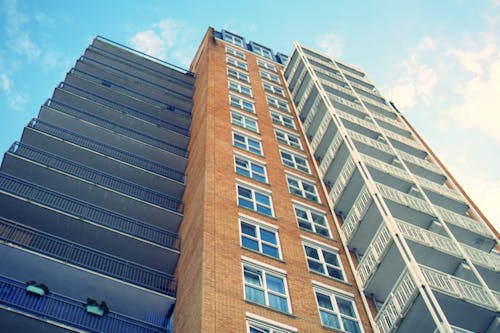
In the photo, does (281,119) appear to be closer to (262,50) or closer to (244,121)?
(244,121)

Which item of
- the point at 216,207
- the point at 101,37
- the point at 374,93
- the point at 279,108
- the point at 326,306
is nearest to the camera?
the point at 326,306

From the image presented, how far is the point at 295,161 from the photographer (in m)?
30.8

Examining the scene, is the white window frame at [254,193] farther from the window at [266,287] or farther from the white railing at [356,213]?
the window at [266,287]

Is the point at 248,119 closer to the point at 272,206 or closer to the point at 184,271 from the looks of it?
the point at 272,206

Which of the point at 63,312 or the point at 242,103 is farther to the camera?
the point at 242,103

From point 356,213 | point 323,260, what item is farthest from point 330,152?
point 323,260

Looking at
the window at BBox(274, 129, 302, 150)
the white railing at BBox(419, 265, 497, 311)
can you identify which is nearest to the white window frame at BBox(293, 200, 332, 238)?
the white railing at BBox(419, 265, 497, 311)

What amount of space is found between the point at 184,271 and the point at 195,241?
1276 mm

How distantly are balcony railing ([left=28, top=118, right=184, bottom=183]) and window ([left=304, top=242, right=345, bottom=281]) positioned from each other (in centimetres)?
949

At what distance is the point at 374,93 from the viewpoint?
133 feet

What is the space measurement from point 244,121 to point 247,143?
311cm

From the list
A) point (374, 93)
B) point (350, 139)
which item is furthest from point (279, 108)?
point (350, 139)

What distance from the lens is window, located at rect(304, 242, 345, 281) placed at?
2177 centimetres

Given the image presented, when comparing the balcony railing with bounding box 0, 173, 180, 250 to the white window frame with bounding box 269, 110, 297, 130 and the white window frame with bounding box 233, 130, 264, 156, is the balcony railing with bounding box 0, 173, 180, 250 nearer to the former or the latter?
the white window frame with bounding box 233, 130, 264, 156
